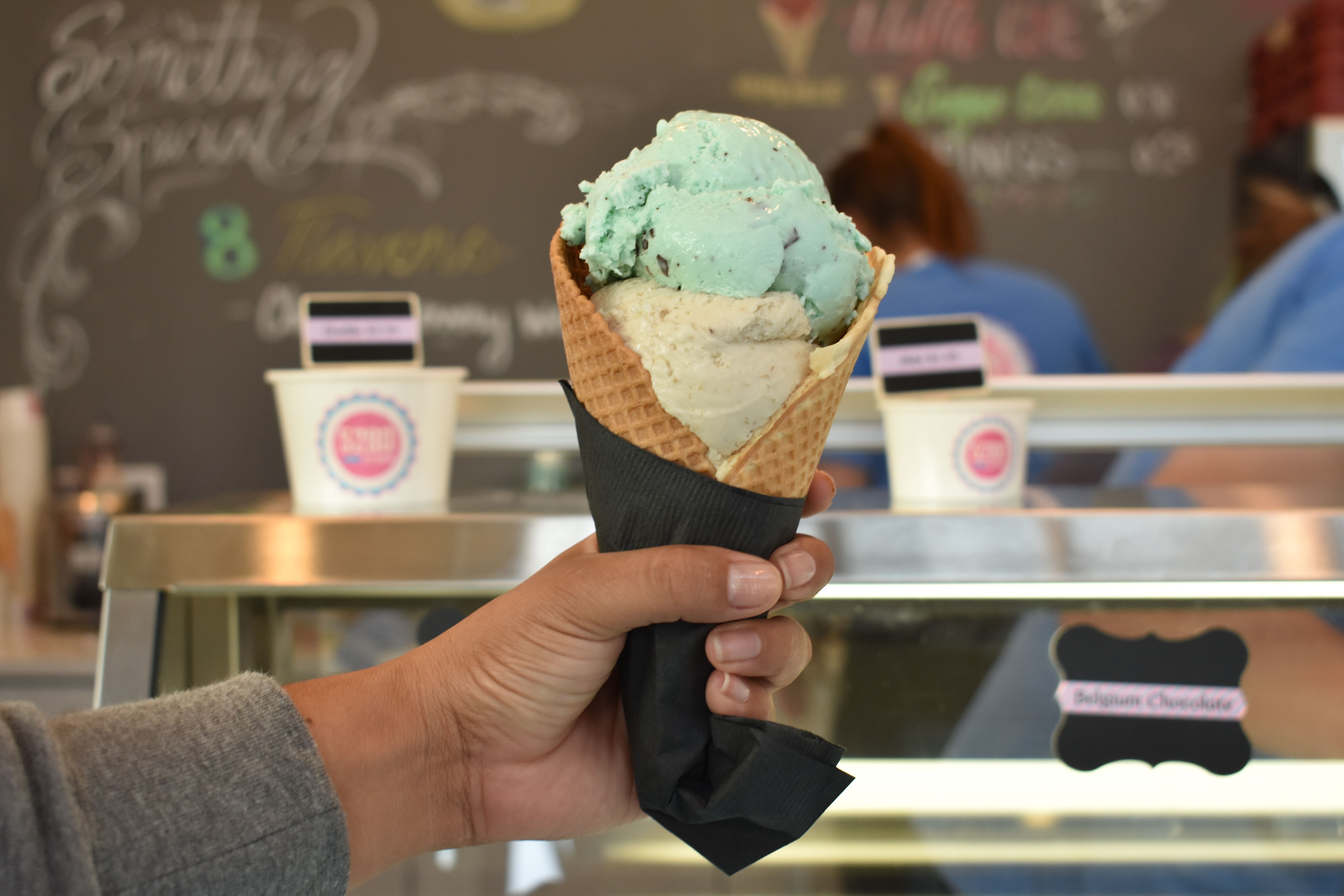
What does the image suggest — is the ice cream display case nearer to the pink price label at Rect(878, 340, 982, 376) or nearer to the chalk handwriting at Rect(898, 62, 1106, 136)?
the pink price label at Rect(878, 340, 982, 376)

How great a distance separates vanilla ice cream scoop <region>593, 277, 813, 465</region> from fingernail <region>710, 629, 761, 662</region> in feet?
0.45

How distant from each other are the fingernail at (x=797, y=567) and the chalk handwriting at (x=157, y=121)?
2.79m

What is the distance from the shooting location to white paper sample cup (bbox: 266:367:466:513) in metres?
1.11

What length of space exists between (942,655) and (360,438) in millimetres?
686

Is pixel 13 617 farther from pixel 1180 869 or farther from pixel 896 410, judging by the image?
pixel 1180 869

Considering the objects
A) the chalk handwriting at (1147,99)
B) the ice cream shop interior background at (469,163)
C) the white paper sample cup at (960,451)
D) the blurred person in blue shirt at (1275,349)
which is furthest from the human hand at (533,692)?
the chalk handwriting at (1147,99)

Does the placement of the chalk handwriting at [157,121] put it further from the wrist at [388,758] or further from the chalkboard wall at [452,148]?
the wrist at [388,758]

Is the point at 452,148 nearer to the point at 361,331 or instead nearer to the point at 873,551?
the point at 361,331

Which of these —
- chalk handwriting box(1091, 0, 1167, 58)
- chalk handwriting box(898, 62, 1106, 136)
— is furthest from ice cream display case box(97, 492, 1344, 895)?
chalk handwriting box(1091, 0, 1167, 58)

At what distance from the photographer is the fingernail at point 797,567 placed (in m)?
0.80

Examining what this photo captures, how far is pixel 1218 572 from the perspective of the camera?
0.94 meters

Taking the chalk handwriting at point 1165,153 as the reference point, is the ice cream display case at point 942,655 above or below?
below

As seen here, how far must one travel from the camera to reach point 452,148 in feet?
10.4

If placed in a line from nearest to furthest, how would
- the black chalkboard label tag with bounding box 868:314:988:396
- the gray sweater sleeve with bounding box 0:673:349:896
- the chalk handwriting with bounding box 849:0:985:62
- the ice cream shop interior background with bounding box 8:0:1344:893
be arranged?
the gray sweater sleeve with bounding box 0:673:349:896
the black chalkboard label tag with bounding box 868:314:988:396
the ice cream shop interior background with bounding box 8:0:1344:893
the chalk handwriting with bounding box 849:0:985:62
